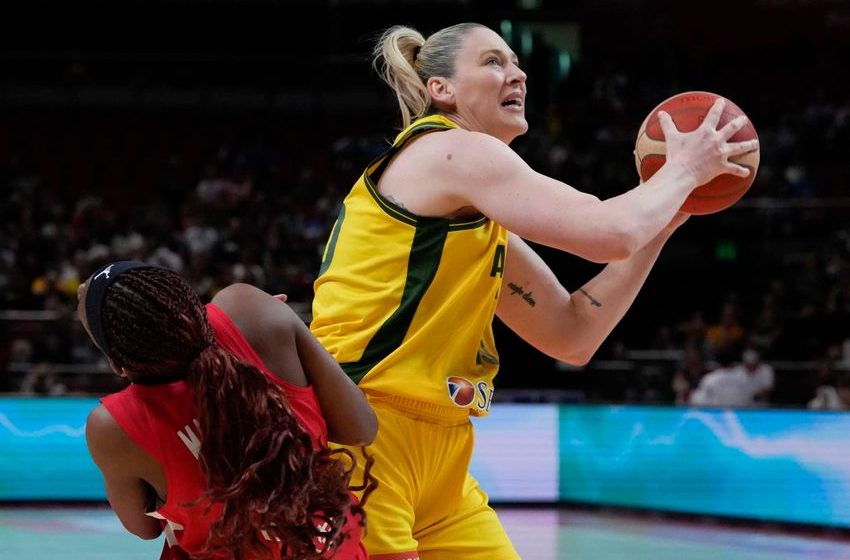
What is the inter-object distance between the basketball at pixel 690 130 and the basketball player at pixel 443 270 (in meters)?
0.04

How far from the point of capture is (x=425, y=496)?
2.60 meters

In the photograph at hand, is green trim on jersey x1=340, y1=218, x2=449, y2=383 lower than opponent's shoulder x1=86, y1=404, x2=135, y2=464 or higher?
higher

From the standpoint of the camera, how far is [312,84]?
583 inches

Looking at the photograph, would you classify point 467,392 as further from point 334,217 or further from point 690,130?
point 334,217

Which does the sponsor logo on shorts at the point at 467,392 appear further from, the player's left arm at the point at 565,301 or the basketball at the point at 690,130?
the basketball at the point at 690,130

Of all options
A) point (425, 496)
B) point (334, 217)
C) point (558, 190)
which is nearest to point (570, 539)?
point (425, 496)

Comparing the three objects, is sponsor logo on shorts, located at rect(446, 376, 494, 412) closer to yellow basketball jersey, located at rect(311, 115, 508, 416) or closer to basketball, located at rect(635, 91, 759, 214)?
yellow basketball jersey, located at rect(311, 115, 508, 416)

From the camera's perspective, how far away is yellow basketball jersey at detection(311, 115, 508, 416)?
2.54 m

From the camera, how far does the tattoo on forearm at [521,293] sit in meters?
3.00

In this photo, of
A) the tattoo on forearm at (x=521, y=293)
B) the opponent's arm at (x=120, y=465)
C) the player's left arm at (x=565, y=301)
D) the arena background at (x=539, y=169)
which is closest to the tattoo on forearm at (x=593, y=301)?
the player's left arm at (x=565, y=301)

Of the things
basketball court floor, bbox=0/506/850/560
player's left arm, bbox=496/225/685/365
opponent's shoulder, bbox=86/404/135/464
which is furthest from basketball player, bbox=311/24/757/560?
basketball court floor, bbox=0/506/850/560

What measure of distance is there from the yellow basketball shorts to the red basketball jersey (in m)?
0.56

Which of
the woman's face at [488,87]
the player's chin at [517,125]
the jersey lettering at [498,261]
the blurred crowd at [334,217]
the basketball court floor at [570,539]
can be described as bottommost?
the jersey lettering at [498,261]

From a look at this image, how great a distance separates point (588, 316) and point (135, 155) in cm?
1254
